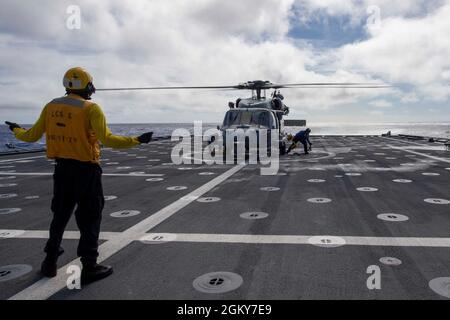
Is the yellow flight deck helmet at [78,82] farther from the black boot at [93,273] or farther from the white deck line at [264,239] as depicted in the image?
the white deck line at [264,239]

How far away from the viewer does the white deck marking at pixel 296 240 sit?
424 centimetres

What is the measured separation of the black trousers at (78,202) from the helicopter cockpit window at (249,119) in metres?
12.6

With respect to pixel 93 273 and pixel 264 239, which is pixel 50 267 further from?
pixel 264 239

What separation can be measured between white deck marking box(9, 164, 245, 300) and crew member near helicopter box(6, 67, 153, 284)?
169 millimetres

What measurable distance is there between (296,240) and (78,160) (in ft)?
9.27

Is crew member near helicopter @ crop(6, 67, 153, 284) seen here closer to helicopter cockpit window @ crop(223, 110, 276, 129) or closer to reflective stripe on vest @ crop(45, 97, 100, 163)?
reflective stripe on vest @ crop(45, 97, 100, 163)

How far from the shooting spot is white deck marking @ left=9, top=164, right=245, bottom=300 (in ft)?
10.2

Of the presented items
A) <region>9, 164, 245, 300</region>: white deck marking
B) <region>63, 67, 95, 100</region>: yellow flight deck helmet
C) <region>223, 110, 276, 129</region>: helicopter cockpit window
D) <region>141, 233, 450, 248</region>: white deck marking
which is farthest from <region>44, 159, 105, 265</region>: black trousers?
<region>223, 110, 276, 129</region>: helicopter cockpit window

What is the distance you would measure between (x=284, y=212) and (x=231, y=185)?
2.87 metres

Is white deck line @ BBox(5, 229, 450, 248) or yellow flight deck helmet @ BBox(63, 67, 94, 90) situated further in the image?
white deck line @ BBox(5, 229, 450, 248)

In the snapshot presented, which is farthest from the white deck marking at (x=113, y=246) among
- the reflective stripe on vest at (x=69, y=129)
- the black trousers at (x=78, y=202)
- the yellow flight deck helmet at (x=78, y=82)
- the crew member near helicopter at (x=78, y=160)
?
the yellow flight deck helmet at (x=78, y=82)

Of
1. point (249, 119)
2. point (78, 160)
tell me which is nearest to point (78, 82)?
point (78, 160)

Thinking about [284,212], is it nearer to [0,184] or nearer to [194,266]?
[194,266]
